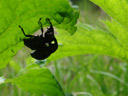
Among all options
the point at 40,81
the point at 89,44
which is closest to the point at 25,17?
the point at 40,81

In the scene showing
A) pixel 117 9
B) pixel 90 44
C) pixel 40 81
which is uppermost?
pixel 117 9

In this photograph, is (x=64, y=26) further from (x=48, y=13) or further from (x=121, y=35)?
(x=121, y=35)

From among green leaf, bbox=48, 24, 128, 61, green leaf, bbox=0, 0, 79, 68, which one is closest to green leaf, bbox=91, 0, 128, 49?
green leaf, bbox=0, 0, 79, 68

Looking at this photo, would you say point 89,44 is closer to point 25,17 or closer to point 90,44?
point 90,44

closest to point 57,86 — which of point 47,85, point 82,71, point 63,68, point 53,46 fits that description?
point 47,85

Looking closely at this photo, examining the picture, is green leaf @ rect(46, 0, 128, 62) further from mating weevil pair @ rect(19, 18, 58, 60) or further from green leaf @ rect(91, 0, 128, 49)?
green leaf @ rect(91, 0, 128, 49)

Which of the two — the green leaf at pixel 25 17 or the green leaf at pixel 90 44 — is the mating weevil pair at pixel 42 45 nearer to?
the green leaf at pixel 90 44
